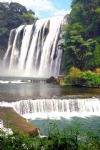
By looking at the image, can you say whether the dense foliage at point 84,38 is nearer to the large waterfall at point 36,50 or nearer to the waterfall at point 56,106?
the large waterfall at point 36,50

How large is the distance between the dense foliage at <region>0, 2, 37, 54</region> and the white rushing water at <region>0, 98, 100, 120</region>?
1533 inches

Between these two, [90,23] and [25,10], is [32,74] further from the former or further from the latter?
[25,10]

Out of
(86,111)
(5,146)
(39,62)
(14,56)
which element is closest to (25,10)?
(14,56)

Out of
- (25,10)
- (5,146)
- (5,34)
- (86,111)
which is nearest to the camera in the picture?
(5,146)

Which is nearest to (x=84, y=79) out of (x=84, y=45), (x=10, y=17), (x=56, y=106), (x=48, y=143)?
(x=84, y=45)

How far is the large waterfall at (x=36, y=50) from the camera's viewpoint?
44375mm

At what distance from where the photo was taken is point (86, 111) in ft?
67.6

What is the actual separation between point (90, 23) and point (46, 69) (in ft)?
33.5

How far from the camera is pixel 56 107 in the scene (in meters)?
20.3

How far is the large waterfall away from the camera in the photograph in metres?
44.4

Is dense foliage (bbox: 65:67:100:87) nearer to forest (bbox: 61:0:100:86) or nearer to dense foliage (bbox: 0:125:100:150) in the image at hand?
forest (bbox: 61:0:100:86)

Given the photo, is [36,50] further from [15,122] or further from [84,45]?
[15,122]

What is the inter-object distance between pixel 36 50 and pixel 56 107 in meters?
29.1

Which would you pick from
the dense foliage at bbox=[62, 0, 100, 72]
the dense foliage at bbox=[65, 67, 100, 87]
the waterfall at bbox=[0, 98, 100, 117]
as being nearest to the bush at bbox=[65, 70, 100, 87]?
the dense foliage at bbox=[65, 67, 100, 87]
